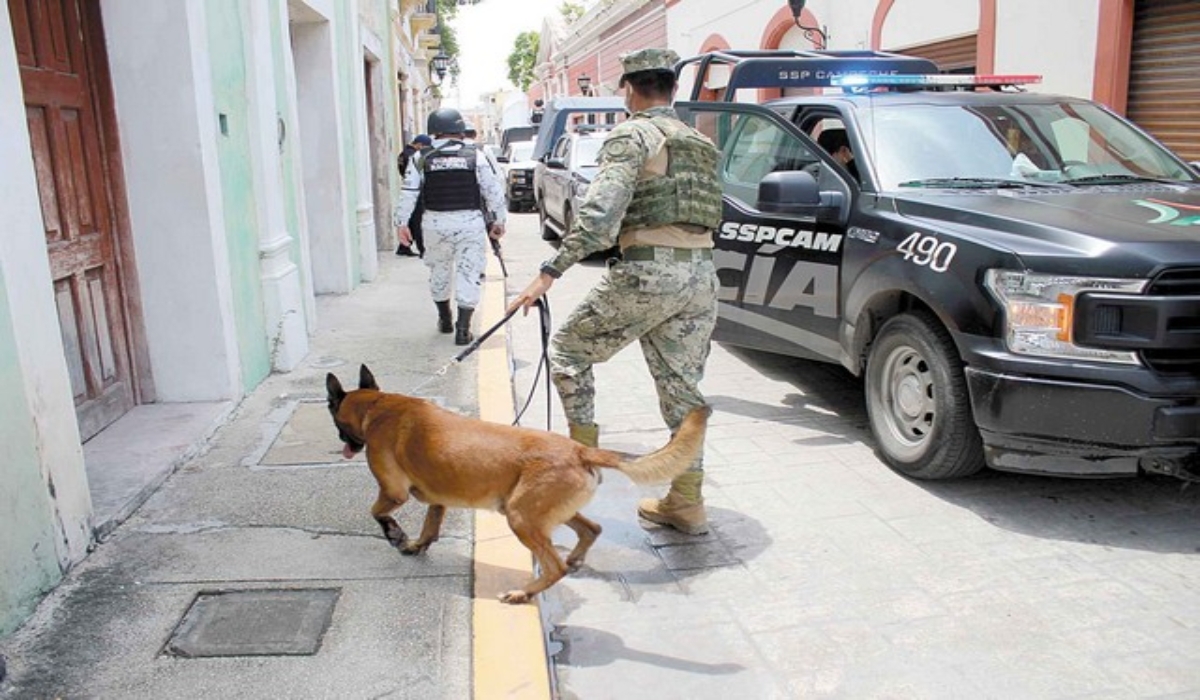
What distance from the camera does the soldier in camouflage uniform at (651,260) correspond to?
11.9 ft

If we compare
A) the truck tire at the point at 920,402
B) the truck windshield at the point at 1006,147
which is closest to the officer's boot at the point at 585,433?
the truck tire at the point at 920,402

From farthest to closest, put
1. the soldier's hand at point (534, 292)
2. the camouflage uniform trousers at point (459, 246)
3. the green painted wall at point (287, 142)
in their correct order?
the camouflage uniform trousers at point (459, 246)
the green painted wall at point (287, 142)
the soldier's hand at point (534, 292)

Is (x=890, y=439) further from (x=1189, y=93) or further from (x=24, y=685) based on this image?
(x=1189, y=93)

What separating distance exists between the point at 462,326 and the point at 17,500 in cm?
429

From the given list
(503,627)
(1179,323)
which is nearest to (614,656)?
(503,627)

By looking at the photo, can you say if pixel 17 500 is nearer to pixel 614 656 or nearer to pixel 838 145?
pixel 614 656

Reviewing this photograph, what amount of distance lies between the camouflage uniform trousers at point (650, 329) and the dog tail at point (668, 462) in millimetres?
749

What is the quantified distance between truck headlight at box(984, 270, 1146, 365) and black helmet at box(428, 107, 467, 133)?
451 cm

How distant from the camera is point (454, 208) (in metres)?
7.39

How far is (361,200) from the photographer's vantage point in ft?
35.0

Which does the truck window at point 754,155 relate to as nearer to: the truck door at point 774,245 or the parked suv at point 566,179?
the truck door at point 774,245

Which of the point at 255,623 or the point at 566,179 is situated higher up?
the point at 566,179

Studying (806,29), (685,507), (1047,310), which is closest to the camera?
(1047,310)

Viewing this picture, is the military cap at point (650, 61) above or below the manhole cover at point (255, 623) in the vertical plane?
above
